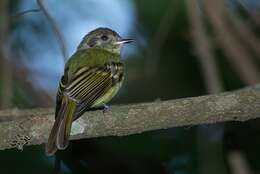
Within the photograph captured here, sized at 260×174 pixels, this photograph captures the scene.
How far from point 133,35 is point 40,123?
9.07ft

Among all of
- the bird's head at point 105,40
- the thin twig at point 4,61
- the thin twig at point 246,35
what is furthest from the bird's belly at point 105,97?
the thin twig at point 246,35

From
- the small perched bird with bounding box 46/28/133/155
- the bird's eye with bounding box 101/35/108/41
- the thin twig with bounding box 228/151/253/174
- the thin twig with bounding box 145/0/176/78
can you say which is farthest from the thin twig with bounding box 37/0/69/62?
the thin twig with bounding box 228/151/253/174

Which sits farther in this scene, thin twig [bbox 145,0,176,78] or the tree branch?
thin twig [bbox 145,0,176,78]

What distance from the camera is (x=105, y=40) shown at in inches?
224

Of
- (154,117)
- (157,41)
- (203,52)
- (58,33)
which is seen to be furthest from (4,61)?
(154,117)

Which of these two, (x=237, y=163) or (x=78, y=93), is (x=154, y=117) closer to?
(x=78, y=93)

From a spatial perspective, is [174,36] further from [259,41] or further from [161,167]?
[161,167]

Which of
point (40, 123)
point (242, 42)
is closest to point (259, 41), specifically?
point (242, 42)

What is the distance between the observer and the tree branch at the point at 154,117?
3.83m

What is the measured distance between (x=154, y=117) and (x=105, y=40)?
1959 millimetres

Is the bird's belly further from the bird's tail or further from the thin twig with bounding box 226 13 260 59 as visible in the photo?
the thin twig with bounding box 226 13 260 59

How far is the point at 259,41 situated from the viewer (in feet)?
19.2

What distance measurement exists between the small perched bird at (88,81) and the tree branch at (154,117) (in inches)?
5.3

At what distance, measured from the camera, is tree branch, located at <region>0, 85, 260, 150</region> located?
12.6 feet
